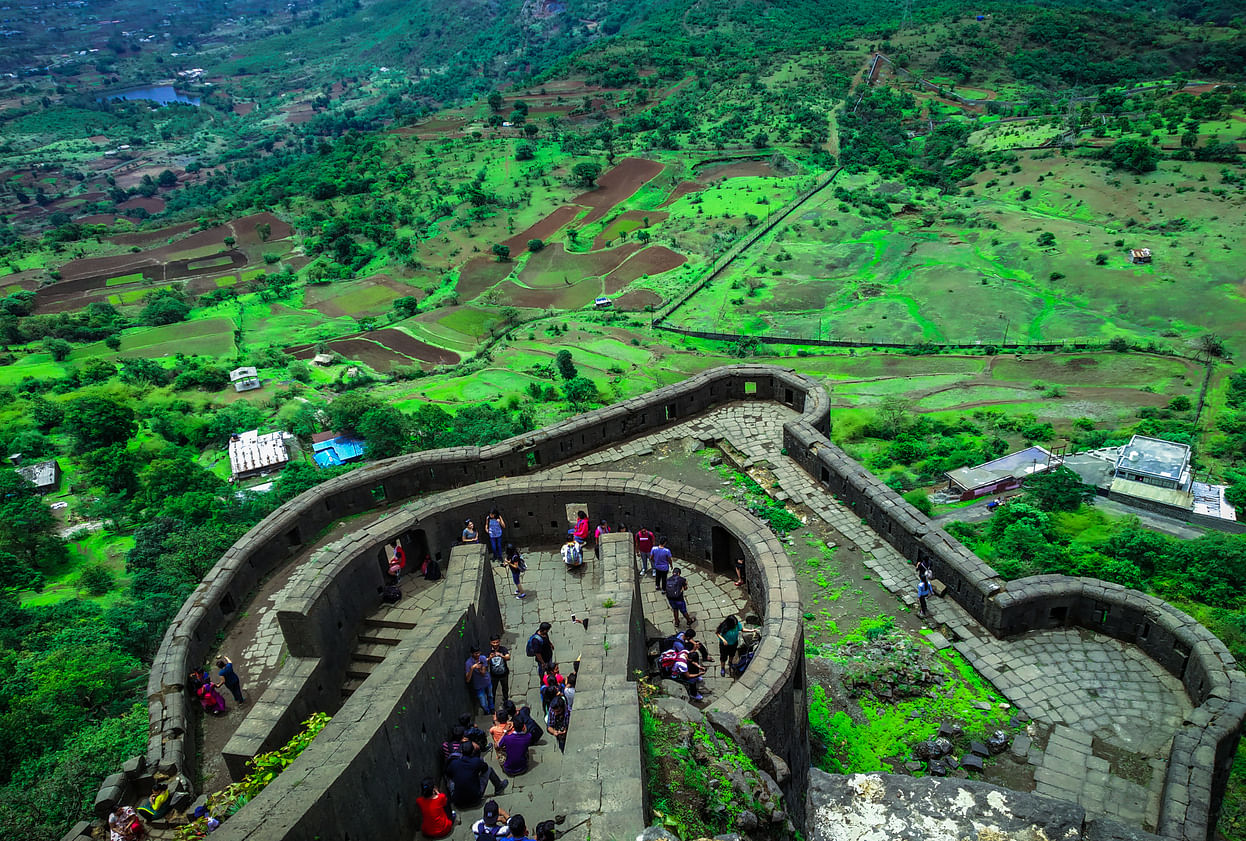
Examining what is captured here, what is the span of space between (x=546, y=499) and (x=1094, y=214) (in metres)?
69.1

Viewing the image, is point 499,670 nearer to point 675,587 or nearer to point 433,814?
point 433,814

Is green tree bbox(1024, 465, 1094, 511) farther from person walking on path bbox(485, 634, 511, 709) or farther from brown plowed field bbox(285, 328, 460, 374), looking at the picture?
brown plowed field bbox(285, 328, 460, 374)

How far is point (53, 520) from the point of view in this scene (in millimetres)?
33406

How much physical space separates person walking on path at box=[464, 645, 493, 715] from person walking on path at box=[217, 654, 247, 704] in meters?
4.97

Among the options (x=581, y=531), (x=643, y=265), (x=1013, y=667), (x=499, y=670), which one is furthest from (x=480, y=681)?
(x=643, y=265)

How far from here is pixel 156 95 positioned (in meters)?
170

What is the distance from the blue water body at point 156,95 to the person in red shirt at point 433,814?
189428mm

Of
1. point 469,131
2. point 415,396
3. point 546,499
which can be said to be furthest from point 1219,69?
point 546,499

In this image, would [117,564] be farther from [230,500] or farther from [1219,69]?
[1219,69]

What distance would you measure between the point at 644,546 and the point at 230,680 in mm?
7302

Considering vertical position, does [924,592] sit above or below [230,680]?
above

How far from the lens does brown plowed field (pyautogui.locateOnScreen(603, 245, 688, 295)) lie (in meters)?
66.6

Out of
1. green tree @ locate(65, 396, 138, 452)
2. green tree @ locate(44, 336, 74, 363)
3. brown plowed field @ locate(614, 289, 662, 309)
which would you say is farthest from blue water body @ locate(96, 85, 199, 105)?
green tree @ locate(65, 396, 138, 452)

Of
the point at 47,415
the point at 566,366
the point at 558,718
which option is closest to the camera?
the point at 558,718
